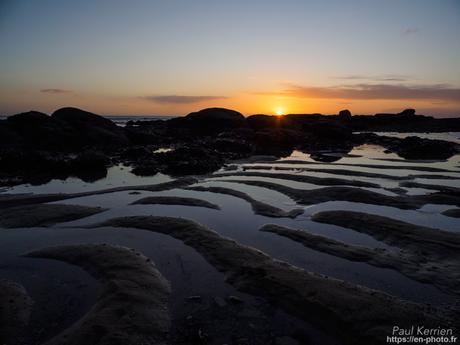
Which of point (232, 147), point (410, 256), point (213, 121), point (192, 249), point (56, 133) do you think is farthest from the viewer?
point (213, 121)

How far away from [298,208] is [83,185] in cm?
1106

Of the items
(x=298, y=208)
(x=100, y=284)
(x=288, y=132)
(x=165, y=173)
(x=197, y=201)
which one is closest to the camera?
(x=100, y=284)

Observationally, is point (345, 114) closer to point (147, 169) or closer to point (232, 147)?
point (232, 147)

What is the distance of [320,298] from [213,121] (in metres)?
59.2

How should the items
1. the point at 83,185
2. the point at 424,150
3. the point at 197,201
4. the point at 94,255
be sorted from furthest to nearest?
the point at 424,150
the point at 83,185
the point at 197,201
the point at 94,255

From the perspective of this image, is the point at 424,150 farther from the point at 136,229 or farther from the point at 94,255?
the point at 94,255

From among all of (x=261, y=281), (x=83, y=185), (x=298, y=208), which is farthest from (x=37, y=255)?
(x=83, y=185)

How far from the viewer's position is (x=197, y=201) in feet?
46.7

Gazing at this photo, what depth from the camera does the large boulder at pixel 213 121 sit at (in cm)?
6272

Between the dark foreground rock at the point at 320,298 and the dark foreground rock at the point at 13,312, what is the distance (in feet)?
12.2

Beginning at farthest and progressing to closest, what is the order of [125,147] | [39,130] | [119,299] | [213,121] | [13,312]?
1. [213,121]
2. [125,147]
3. [39,130]
4. [119,299]
5. [13,312]

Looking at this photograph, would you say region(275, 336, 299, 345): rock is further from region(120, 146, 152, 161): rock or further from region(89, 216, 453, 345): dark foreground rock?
region(120, 146, 152, 161): rock

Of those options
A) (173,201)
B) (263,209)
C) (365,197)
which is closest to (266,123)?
(365,197)

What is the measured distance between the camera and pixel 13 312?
247 inches
